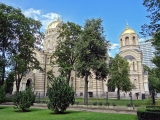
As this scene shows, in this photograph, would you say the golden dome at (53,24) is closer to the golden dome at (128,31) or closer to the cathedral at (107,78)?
the cathedral at (107,78)

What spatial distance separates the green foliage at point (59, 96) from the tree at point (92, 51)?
20.4 ft

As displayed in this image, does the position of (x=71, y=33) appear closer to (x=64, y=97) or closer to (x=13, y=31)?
(x=13, y=31)

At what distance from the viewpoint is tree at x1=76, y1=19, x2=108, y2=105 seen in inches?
813

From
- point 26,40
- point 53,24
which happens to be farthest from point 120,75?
point 53,24

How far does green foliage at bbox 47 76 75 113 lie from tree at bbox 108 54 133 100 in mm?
14919

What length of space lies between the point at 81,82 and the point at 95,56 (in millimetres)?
23873

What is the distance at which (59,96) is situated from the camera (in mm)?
13945

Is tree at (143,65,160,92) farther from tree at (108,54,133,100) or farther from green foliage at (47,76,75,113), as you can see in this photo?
green foliage at (47,76,75,113)

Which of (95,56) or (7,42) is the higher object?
(7,42)

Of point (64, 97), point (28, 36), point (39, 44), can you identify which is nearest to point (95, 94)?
point (39, 44)

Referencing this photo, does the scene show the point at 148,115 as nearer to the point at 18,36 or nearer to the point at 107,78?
the point at 18,36

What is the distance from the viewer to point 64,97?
14062 millimetres

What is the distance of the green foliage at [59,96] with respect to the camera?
13938 millimetres

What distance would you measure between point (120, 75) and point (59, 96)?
18.3 m
